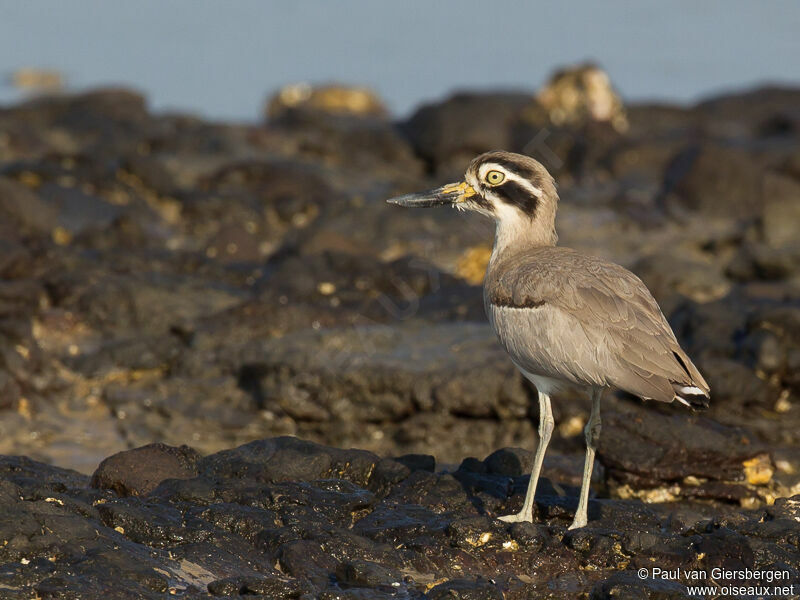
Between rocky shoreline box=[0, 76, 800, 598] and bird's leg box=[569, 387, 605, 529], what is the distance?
9.8 inches

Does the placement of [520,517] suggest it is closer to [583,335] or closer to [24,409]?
[583,335]

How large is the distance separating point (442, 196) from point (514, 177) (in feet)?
2.07

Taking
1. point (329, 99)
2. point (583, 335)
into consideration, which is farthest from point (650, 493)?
point (329, 99)

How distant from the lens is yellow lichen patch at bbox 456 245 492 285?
15.2m

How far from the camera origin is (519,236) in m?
7.99

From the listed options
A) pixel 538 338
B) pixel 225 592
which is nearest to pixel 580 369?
pixel 538 338

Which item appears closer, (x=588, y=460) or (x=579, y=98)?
(x=588, y=460)

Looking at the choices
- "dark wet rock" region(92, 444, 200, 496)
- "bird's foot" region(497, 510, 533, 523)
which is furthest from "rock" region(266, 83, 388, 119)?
"bird's foot" region(497, 510, 533, 523)

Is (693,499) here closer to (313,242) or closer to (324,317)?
(324,317)

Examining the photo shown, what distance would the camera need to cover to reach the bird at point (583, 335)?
22.4 feet

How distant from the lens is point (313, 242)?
49.0ft

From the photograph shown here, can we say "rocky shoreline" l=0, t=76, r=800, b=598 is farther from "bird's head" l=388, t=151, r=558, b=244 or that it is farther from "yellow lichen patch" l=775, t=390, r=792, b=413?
"bird's head" l=388, t=151, r=558, b=244

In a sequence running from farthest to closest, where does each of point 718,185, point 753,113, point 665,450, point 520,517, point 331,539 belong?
point 753,113, point 718,185, point 665,450, point 520,517, point 331,539

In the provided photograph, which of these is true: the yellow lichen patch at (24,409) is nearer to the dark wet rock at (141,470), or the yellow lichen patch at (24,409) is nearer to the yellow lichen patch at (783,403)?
the dark wet rock at (141,470)
